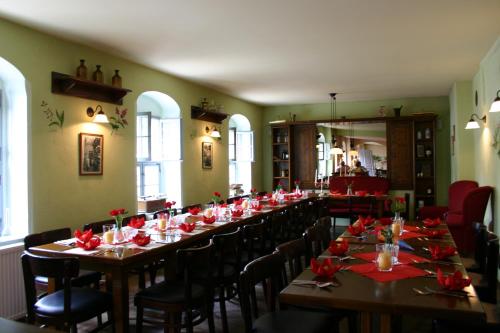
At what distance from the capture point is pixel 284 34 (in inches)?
177

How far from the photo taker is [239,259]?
3697 mm

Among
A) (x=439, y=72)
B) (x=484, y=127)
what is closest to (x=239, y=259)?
(x=484, y=127)

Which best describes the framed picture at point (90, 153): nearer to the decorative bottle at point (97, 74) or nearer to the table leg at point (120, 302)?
the decorative bottle at point (97, 74)

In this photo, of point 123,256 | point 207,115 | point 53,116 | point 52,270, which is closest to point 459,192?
point 207,115

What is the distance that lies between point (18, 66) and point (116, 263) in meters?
2.38

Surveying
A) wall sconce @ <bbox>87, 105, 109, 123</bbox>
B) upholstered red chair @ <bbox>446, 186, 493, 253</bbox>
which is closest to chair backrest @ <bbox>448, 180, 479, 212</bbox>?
upholstered red chair @ <bbox>446, 186, 493, 253</bbox>

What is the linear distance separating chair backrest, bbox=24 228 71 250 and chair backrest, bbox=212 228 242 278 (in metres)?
1.37

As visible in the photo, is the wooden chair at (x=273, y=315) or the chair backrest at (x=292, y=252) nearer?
the wooden chair at (x=273, y=315)

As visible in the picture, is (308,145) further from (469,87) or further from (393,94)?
(469,87)

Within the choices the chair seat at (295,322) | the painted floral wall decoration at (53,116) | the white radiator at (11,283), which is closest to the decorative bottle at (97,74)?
the painted floral wall decoration at (53,116)

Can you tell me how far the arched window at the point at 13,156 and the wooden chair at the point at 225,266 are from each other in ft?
6.62

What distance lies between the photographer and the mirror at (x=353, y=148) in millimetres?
9031

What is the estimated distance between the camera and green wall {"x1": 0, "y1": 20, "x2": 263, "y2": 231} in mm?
4102

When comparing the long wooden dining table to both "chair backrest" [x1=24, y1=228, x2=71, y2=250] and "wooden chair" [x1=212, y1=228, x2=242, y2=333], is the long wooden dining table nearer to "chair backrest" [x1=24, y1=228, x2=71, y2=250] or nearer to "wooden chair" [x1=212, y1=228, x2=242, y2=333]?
"chair backrest" [x1=24, y1=228, x2=71, y2=250]
